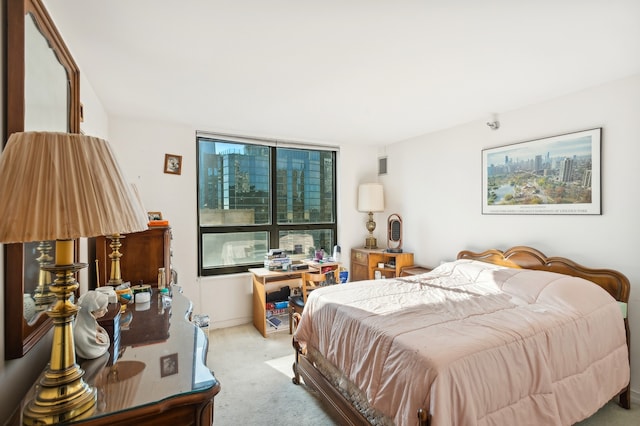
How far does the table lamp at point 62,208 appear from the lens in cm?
72

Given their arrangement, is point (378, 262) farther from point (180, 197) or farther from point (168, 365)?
point (168, 365)

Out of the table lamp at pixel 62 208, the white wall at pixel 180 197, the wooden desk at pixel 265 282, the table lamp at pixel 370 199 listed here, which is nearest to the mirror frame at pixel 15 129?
the table lamp at pixel 62 208

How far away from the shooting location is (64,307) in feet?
2.83

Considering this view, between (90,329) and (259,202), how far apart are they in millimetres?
3152

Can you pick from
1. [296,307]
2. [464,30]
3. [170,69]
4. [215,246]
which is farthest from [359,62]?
[215,246]

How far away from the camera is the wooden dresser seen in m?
4.19

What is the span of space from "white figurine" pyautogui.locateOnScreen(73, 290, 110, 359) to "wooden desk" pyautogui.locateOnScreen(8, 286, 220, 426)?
0.11 feet

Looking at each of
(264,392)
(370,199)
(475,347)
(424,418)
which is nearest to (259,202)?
(370,199)

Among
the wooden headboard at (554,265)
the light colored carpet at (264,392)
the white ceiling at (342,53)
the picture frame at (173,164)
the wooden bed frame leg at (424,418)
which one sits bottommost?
the light colored carpet at (264,392)

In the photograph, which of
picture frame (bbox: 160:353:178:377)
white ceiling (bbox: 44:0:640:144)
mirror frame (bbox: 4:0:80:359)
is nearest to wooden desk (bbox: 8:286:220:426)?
picture frame (bbox: 160:353:178:377)

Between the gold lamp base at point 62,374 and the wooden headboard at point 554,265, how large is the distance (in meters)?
3.23

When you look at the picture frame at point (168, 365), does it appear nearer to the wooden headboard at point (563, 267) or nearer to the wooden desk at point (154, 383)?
the wooden desk at point (154, 383)

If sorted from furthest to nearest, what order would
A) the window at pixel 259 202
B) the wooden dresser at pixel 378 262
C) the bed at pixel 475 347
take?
the wooden dresser at pixel 378 262 → the window at pixel 259 202 → the bed at pixel 475 347

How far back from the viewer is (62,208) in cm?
75
